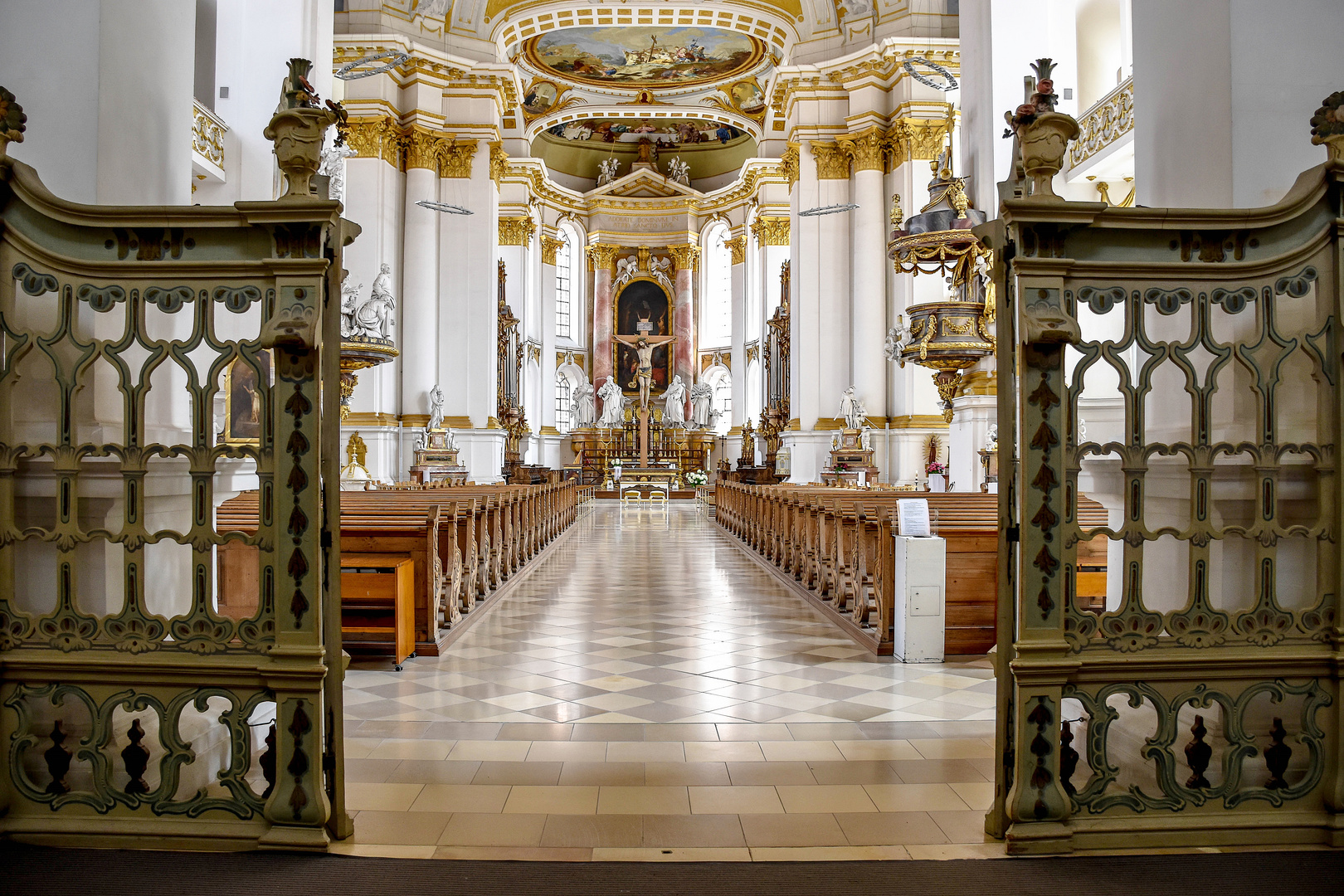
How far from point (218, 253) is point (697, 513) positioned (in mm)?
18068

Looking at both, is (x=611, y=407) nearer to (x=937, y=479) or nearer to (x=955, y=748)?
(x=937, y=479)

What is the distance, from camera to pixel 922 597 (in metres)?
5.42

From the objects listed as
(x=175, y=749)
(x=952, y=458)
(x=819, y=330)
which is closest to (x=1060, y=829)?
(x=175, y=749)

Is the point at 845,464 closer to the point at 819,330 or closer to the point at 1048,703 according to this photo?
the point at 819,330

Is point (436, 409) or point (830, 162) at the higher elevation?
point (830, 162)

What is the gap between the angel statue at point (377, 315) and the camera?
38.3ft

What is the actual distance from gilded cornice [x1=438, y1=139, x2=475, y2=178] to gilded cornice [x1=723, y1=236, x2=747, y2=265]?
12.3 metres

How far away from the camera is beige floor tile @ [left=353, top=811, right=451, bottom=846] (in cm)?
284

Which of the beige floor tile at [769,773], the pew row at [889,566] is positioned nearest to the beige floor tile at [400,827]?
the beige floor tile at [769,773]

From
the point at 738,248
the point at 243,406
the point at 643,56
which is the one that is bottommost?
the point at 243,406

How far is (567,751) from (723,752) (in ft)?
2.13

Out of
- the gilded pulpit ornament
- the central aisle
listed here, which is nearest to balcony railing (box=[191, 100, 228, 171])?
the gilded pulpit ornament

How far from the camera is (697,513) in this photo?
2064 cm

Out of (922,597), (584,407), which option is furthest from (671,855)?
(584,407)
